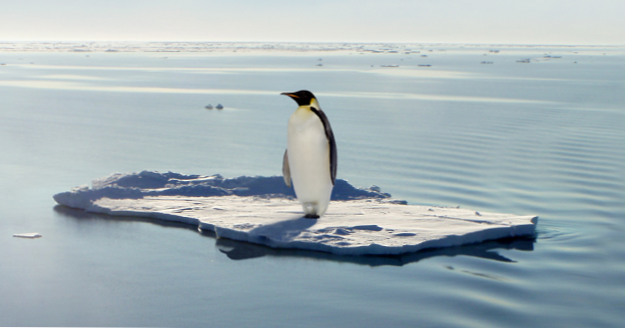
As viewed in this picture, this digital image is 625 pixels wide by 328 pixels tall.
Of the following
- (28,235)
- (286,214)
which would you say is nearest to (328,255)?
(286,214)

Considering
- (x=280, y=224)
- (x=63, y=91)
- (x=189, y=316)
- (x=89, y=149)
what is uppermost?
(x=63, y=91)

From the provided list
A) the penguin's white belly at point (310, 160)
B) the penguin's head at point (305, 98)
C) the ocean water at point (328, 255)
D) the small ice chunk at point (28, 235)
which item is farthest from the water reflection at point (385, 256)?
the small ice chunk at point (28, 235)

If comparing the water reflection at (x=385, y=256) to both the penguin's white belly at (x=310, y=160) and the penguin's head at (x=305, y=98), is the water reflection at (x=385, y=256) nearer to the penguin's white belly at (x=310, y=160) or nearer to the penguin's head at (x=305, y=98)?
the penguin's white belly at (x=310, y=160)

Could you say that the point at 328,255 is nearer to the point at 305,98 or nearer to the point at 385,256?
the point at 385,256

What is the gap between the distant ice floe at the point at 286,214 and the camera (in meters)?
4.49

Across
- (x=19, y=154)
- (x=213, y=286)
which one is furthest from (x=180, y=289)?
(x=19, y=154)

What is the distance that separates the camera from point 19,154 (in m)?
8.50

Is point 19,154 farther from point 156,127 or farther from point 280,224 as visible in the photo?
point 280,224

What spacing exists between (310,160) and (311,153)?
0.07m

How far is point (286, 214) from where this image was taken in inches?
202

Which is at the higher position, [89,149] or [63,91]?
[63,91]

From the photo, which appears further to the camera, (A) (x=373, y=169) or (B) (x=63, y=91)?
(B) (x=63, y=91)

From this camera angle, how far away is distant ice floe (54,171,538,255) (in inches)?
177

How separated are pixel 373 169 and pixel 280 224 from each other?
10.8 ft
